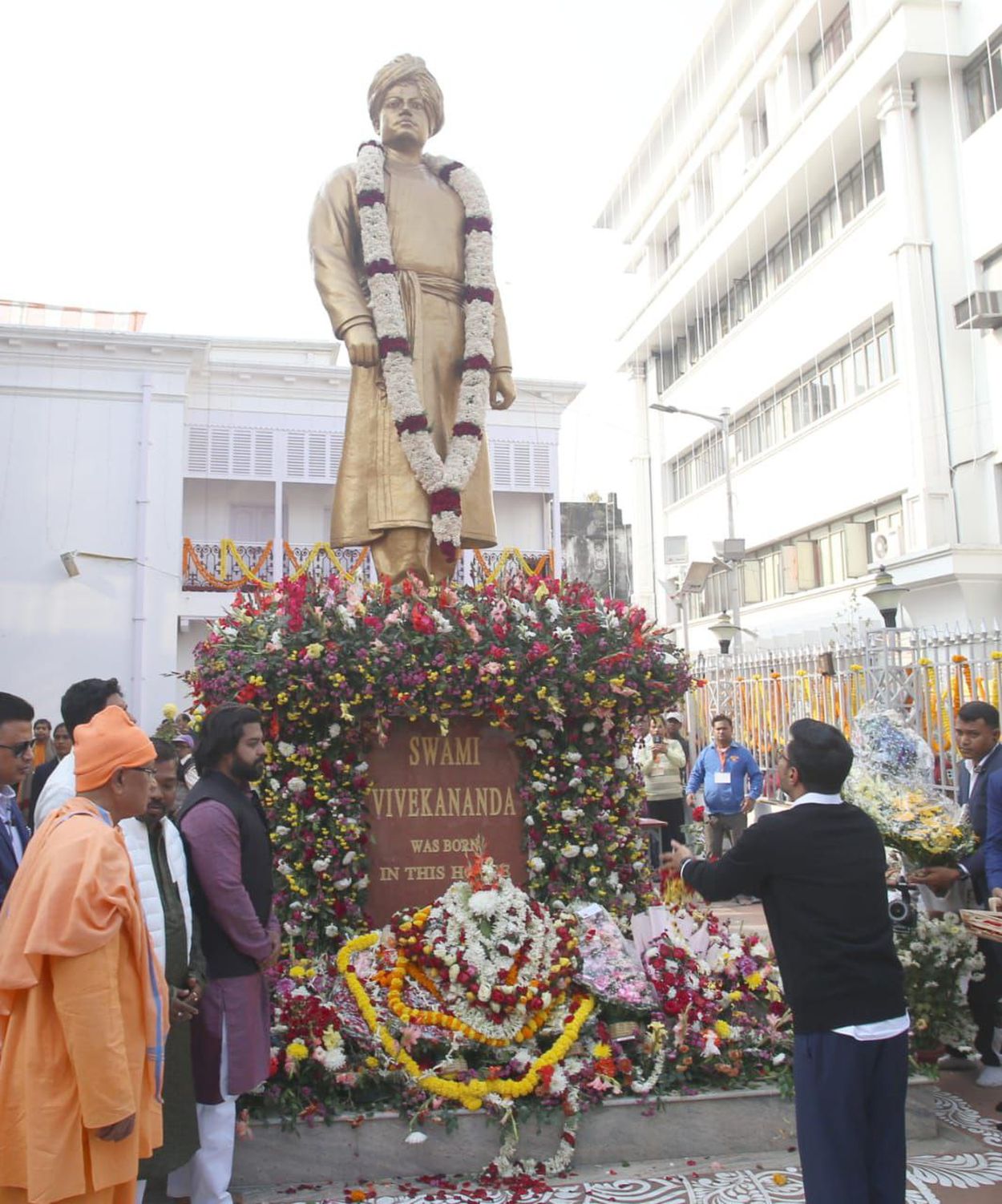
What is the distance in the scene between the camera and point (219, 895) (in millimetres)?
3555

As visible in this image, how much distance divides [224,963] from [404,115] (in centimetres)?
506

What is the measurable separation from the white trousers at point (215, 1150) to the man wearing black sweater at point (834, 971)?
1.80 meters

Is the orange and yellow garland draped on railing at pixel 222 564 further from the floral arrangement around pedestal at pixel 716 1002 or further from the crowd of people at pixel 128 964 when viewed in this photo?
the crowd of people at pixel 128 964

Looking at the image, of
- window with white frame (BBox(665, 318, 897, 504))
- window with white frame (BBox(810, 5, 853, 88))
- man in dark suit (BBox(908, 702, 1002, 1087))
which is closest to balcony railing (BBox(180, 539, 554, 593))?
window with white frame (BBox(665, 318, 897, 504))

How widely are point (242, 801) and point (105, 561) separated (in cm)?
1606

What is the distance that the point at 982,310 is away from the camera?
16188 mm

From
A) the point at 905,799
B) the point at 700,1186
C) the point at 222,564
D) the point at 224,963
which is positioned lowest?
the point at 700,1186

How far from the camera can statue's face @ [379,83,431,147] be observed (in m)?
6.46

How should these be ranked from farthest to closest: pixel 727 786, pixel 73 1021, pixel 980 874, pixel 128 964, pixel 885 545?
1. pixel 885 545
2. pixel 727 786
3. pixel 980 874
4. pixel 128 964
5. pixel 73 1021

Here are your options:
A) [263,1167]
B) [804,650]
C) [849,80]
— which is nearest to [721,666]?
[804,650]

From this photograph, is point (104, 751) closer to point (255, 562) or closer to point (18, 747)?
point (18, 747)

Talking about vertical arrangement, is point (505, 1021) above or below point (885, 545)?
below

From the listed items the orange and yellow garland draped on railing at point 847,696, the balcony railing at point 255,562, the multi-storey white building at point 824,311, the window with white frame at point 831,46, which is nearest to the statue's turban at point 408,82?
the orange and yellow garland draped on railing at point 847,696

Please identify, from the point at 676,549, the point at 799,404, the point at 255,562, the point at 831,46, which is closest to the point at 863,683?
the point at 676,549
